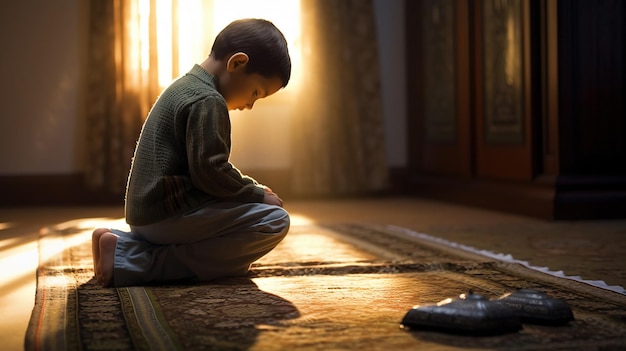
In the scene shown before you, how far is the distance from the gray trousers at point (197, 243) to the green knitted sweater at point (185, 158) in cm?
3

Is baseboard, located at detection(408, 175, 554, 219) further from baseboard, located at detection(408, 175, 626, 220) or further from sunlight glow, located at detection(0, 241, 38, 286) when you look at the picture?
sunlight glow, located at detection(0, 241, 38, 286)

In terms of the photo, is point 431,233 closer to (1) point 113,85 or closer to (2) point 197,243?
(2) point 197,243

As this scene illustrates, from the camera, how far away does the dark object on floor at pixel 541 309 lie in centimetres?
154

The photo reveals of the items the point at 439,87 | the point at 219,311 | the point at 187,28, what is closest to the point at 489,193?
the point at 439,87

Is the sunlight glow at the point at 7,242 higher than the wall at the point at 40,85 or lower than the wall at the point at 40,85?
lower

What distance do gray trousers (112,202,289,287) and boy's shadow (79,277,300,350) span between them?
0.04m

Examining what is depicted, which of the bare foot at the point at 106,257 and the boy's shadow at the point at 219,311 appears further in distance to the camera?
the bare foot at the point at 106,257

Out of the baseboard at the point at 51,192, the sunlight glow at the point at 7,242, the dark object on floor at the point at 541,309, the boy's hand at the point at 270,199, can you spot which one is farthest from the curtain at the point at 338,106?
the dark object on floor at the point at 541,309

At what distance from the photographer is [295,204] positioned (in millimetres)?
4707

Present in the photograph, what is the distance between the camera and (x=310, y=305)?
1787 millimetres

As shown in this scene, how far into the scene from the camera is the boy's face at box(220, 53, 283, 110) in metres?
2.09

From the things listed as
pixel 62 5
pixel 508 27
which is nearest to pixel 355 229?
pixel 508 27

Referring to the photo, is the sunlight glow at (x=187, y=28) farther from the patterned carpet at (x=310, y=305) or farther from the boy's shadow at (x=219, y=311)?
the boy's shadow at (x=219, y=311)

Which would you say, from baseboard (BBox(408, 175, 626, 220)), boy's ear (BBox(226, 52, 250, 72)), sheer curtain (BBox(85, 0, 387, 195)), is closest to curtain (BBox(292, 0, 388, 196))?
sheer curtain (BBox(85, 0, 387, 195))
